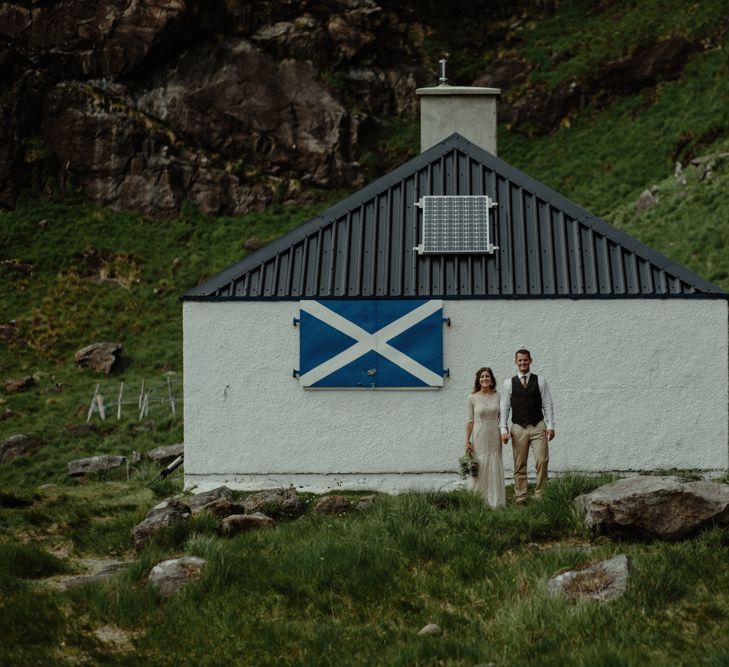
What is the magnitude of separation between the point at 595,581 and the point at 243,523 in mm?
4478

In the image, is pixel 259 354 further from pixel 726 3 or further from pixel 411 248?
pixel 726 3

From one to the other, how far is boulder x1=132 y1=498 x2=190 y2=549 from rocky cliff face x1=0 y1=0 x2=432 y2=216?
117 feet

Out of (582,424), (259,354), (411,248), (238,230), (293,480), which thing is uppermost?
(238,230)

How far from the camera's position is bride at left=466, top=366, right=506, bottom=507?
11812 mm

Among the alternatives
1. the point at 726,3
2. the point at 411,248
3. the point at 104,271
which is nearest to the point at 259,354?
the point at 411,248

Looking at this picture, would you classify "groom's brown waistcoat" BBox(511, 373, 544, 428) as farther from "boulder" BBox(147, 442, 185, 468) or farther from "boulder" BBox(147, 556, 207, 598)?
"boulder" BBox(147, 442, 185, 468)

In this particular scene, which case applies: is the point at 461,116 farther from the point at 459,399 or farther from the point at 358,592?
the point at 358,592

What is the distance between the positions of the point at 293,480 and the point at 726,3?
42.4 metres

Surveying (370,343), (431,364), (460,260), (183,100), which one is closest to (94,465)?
(370,343)

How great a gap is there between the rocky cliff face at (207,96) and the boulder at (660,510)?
3803 cm

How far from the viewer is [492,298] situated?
1495 cm

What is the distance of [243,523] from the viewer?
10.9m

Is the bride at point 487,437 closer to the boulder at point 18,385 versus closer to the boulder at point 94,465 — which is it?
the boulder at point 94,465

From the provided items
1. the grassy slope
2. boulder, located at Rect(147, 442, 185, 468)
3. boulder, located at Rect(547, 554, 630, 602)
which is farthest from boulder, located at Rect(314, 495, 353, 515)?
boulder, located at Rect(147, 442, 185, 468)
